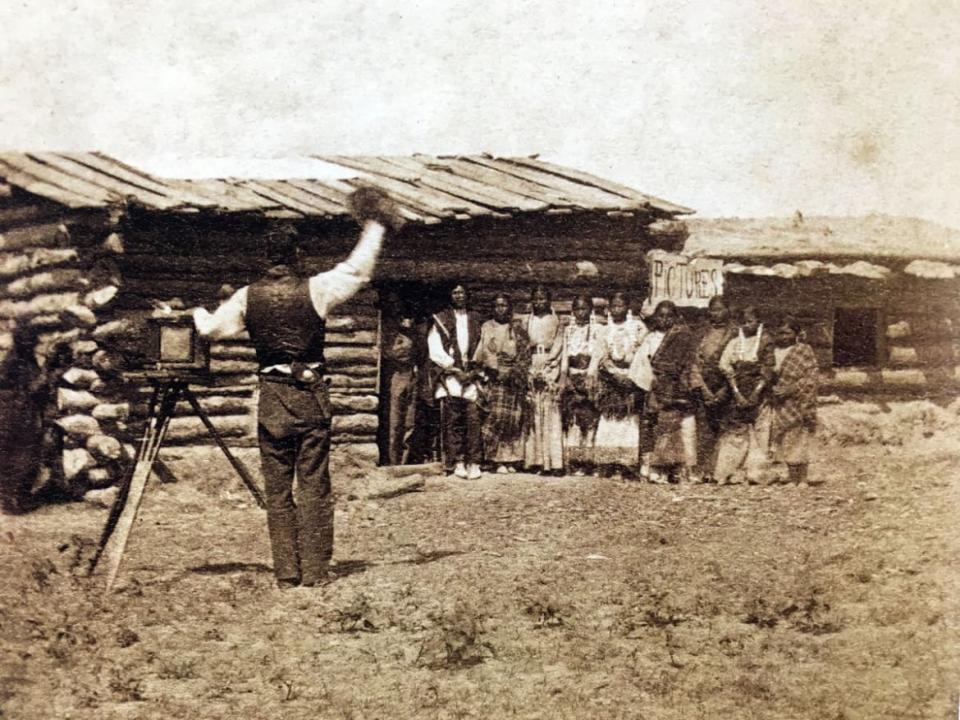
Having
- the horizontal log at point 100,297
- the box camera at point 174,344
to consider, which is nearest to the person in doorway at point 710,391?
the box camera at point 174,344

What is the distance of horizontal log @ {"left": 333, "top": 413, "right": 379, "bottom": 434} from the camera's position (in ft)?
25.9

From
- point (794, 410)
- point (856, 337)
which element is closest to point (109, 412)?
point (794, 410)

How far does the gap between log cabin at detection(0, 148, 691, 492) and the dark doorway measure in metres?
3.14

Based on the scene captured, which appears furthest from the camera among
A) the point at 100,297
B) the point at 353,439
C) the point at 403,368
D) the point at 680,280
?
the point at 680,280

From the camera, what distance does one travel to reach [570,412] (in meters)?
8.06

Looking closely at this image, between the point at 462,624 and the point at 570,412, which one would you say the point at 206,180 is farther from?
the point at 462,624

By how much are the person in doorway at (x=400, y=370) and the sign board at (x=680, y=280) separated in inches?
86.6

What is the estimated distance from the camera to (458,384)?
316 inches

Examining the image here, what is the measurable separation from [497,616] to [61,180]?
4.60 m

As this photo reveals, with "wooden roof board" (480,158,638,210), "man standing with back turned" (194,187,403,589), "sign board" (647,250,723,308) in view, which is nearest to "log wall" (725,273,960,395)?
"sign board" (647,250,723,308)

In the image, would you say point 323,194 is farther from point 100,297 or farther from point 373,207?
point 100,297

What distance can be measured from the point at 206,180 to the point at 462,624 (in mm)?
4250

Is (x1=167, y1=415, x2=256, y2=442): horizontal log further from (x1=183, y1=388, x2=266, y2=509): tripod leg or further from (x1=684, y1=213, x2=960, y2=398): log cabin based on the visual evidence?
(x1=684, y1=213, x2=960, y2=398): log cabin

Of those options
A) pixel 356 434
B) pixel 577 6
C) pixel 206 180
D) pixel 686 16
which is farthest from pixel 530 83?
pixel 356 434
